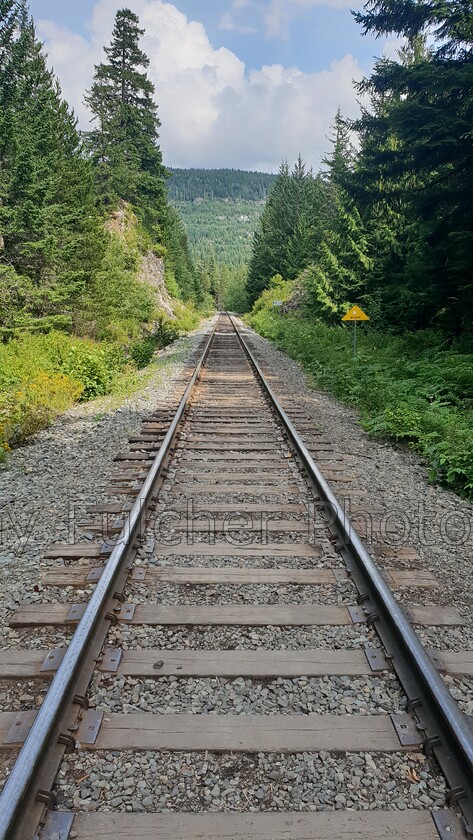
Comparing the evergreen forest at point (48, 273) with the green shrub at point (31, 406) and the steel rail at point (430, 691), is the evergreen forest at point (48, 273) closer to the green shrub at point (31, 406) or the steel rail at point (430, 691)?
the green shrub at point (31, 406)

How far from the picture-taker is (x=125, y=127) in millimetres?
38281

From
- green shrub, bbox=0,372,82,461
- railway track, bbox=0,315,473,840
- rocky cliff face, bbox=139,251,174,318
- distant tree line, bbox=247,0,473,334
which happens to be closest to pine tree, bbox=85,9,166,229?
rocky cliff face, bbox=139,251,174,318

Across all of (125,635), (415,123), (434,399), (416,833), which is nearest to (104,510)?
(125,635)

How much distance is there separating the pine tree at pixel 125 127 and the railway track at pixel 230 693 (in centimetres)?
3511

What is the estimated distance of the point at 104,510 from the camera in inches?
189

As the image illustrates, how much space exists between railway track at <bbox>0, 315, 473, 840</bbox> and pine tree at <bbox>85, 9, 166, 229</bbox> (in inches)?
1382

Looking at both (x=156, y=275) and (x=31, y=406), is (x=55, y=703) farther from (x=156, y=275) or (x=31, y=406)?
(x=156, y=275)

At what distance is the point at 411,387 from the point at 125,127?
124 ft

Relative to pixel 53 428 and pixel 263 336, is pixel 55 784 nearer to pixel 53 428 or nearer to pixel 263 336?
pixel 53 428

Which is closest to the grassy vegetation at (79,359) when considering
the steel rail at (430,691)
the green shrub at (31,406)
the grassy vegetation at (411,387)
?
the green shrub at (31,406)

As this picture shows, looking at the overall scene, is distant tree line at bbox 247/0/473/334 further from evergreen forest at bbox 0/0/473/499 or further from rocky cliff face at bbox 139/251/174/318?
rocky cliff face at bbox 139/251/174/318

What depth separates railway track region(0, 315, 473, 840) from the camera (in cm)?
194

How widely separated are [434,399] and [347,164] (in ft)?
75.3

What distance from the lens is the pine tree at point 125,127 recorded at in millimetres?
35312
